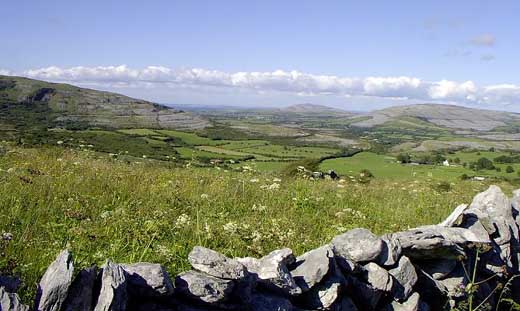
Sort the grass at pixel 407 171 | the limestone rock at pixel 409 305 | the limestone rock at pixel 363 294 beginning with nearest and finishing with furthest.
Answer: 1. the limestone rock at pixel 363 294
2. the limestone rock at pixel 409 305
3. the grass at pixel 407 171

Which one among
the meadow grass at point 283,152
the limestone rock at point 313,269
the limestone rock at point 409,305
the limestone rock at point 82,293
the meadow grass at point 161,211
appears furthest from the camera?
the meadow grass at point 283,152

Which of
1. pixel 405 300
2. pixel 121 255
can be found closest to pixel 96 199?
pixel 121 255

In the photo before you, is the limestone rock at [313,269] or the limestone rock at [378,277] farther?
the limestone rock at [378,277]

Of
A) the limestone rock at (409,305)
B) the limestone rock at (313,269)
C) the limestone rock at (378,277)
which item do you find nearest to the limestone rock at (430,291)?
the limestone rock at (409,305)

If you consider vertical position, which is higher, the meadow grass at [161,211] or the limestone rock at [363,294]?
the meadow grass at [161,211]

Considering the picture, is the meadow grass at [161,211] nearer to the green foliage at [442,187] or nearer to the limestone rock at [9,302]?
the limestone rock at [9,302]

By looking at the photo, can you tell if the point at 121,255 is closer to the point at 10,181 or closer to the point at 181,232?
the point at 181,232

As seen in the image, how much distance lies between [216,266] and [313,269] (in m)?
1.41

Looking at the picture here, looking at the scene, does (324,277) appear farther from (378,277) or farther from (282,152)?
(282,152)

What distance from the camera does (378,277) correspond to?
6.07 m

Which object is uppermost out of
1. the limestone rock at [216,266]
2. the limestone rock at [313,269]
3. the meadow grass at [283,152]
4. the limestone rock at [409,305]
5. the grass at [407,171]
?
the limestone rock at [216,266]

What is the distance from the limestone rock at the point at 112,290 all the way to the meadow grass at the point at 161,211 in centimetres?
90

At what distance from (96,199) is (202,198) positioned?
200 centimetres

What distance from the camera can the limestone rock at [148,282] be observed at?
4105 millimetres
